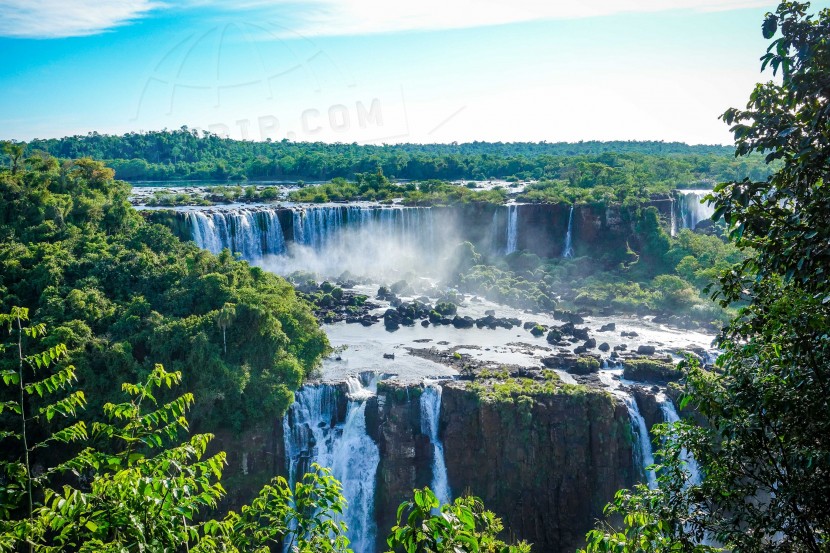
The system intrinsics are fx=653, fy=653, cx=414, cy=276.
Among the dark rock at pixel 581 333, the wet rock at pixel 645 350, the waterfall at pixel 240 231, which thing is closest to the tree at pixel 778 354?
the wet rock at pixel 645 350

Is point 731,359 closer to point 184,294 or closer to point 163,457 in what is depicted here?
point 163,457

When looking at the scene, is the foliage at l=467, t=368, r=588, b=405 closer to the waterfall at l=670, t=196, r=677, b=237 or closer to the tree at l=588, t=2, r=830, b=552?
the tree at l=588, t=2, r=830, b=552

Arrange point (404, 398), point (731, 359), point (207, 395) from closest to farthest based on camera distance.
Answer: point (731, 359), point (207, 395), point (404, 398)

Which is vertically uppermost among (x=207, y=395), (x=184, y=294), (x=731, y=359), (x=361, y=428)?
(x=731, y=359)

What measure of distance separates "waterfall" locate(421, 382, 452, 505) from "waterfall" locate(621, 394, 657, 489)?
20.6 feet

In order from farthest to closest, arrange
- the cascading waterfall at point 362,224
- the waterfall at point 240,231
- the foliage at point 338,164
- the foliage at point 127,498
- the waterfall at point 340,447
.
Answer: the foliage at point 338,164 → the cascading waterfall at point 362,224 → the waterfall at point 240,231 → the waterfall at point 340,447 → the foliage at point 127,498

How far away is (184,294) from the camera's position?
2297 cm

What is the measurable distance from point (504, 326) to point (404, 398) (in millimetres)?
11301

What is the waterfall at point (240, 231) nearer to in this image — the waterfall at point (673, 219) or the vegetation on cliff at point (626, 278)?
the vegetation on cliff at point (626, 278)

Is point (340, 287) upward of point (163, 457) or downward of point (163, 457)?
downward

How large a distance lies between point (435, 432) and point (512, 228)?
2581 cm

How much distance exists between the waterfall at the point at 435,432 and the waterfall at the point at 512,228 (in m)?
24.5

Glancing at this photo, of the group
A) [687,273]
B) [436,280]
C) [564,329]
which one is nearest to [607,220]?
[687,273]

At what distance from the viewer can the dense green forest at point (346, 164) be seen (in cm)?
6094
